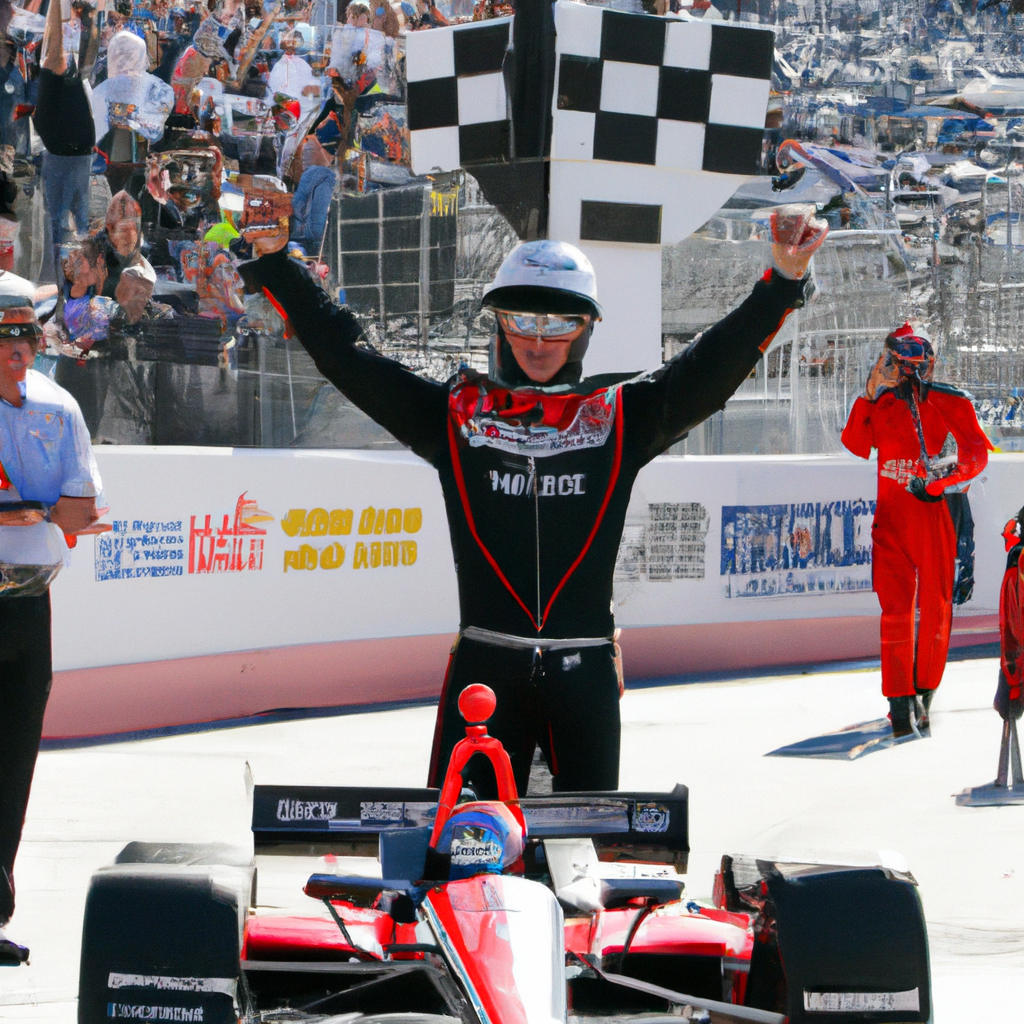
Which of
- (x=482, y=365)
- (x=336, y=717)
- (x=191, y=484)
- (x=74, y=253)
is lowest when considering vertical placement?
(x=336, y=717)

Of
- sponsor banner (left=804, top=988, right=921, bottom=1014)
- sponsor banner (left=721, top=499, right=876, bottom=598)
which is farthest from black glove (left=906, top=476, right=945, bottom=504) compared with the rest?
sponsor banner (left=804, top=988, right=921, bottom=1014)

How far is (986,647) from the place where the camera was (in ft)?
27.0

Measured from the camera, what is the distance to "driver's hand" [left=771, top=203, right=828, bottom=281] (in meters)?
2.78

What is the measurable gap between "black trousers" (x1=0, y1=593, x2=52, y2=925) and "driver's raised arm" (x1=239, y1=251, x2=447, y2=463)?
40.2 inches

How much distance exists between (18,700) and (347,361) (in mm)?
1261

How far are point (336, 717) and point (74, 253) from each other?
9.58 feet

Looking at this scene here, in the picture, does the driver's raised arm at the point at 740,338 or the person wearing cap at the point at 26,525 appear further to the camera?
the person wearing cap at the point at 26,525

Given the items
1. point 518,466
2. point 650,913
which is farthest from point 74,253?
point 650,913

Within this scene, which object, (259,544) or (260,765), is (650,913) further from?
(259,544)

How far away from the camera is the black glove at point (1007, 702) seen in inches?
198

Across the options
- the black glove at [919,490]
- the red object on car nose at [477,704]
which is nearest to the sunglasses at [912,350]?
the black glove at [919,490]

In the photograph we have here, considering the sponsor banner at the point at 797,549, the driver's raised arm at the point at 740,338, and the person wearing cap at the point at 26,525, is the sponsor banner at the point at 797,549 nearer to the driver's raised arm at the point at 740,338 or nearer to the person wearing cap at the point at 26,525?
the person wearing cap at the point at 26,525

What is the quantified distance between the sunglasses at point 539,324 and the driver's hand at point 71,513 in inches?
48.4

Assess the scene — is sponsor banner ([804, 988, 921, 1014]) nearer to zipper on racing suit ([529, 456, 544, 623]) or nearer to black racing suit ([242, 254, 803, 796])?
black racing suit ([242, 254, 803, 796])
